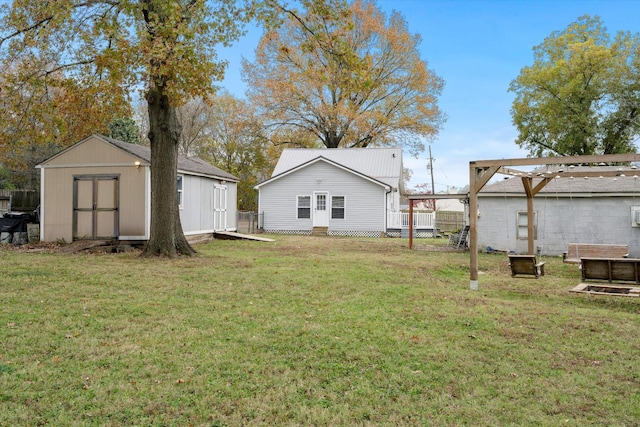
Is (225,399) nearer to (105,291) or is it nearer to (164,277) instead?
(105,291)

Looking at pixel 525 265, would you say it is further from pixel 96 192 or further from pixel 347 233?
pixel 347 233

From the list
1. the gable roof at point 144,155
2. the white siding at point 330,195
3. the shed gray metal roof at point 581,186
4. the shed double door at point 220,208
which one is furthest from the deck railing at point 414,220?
the gable roof at point 144,155

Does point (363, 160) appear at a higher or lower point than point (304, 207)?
higher

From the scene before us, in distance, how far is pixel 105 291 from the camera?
25.0 feet

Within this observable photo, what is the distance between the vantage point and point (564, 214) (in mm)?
15797

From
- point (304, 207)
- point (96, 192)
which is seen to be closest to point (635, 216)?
point (304, 207)

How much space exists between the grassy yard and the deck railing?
15.9 m

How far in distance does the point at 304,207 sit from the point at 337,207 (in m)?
1.87

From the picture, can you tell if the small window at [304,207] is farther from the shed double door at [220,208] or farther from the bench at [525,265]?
the bench at [525,265]

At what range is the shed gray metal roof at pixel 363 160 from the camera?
2847cm

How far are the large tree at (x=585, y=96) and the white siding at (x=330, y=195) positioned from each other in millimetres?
16622

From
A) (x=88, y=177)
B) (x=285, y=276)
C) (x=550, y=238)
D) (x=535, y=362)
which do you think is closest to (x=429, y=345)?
(x=535, y=362)

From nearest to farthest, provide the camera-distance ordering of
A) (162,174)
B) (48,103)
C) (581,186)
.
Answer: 1. (162,174)
2. (48,103)
3. (581,186)

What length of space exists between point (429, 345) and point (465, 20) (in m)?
13.6
